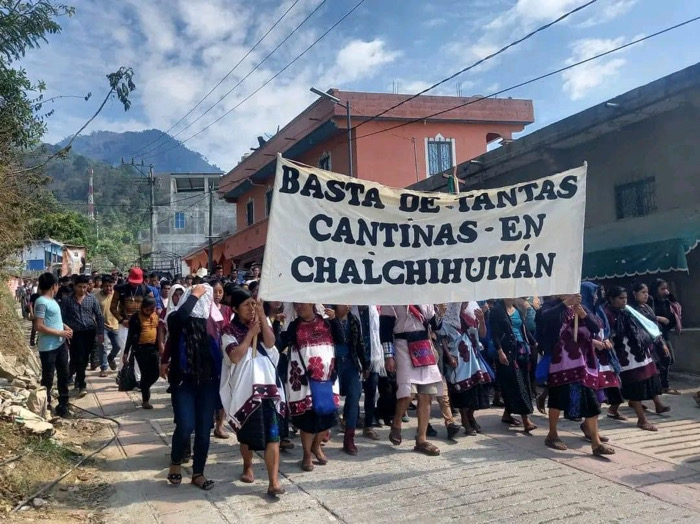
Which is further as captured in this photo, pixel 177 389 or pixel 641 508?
pixel 177 389

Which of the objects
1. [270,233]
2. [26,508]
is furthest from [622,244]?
[26,508]

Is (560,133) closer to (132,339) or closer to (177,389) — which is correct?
(132,339)

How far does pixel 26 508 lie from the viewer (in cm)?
423

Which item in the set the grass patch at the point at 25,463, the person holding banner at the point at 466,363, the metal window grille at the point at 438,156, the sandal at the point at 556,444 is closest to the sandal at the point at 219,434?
the grass patch at the point at 25,463

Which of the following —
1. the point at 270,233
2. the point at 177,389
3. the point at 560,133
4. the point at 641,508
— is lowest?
the point at 641,508

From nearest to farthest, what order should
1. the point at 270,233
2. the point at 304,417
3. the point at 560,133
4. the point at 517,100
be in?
the point at 270,233 → the point at 304,417 → the point at 560,133 → the point at 517,100

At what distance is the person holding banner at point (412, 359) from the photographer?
5707mm

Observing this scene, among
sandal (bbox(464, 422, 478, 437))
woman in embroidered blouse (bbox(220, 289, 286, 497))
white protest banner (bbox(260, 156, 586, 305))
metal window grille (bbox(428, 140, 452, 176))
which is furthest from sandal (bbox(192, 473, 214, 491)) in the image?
metal window grille (bbox(428, 140, 452, 176))

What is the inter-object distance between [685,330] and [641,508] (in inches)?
276

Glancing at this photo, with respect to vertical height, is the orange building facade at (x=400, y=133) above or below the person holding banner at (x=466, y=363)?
above

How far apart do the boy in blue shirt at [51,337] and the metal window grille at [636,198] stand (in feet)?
34.2

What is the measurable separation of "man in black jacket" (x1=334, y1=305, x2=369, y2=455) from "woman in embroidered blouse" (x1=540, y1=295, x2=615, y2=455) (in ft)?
6.27

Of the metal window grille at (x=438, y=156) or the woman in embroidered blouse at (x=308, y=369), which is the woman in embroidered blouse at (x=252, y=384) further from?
the metal window grille at (x=438, y=156)

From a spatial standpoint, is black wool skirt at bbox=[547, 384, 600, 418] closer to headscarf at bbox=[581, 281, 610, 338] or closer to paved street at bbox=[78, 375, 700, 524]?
paved street at bbox=[78, 375, 700, 524]
